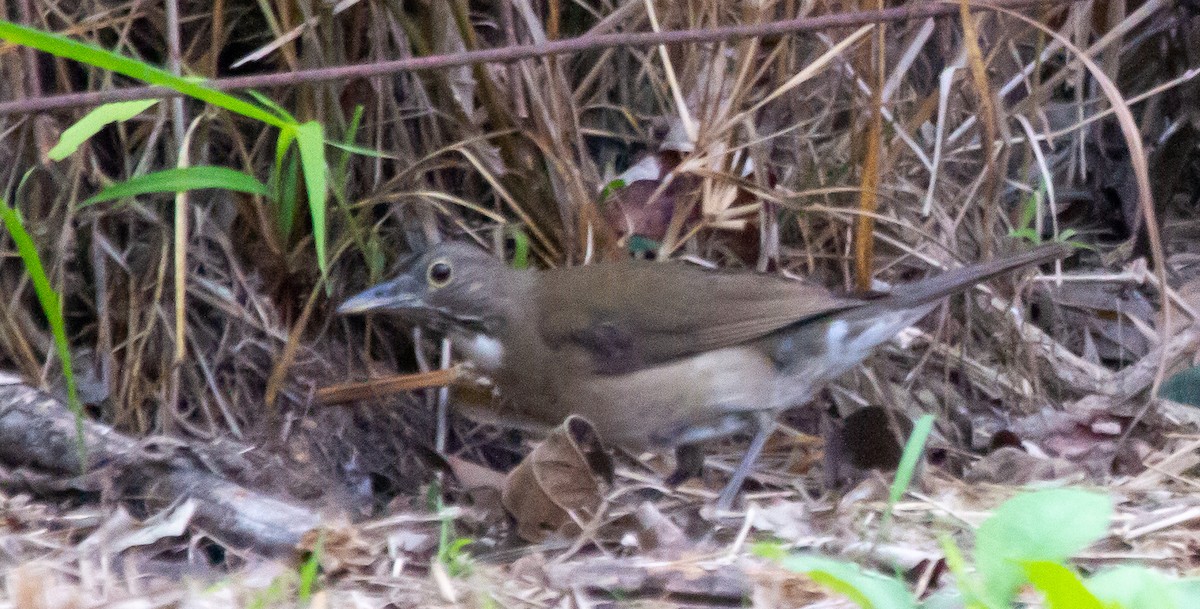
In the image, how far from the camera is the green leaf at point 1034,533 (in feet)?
6.93

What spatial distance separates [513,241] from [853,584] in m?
2.77

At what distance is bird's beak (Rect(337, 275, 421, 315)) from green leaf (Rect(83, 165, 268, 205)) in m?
0.52

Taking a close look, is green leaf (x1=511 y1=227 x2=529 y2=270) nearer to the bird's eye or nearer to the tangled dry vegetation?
the tangled dry vegetation

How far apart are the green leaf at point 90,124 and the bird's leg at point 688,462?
1.97 meters

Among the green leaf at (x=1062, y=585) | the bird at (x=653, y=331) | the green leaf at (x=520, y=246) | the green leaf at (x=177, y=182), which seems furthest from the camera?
the green leaf at (x=520, y=246)

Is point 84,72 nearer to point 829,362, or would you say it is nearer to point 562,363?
point 562,363

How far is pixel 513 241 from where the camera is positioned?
4.68 meters

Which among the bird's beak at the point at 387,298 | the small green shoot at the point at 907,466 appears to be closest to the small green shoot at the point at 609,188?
the bird's beak at the point at 387,298

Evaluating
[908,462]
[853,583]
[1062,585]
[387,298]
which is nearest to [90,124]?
[387,298]

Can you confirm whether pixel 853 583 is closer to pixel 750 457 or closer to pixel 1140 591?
pixel 1140 591

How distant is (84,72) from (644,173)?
186 cm

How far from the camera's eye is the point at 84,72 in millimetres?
4281

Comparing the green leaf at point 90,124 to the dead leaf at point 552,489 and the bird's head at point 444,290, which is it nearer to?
the bird's head at point 444,290

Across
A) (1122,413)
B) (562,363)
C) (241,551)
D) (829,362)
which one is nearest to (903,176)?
(829,362)
